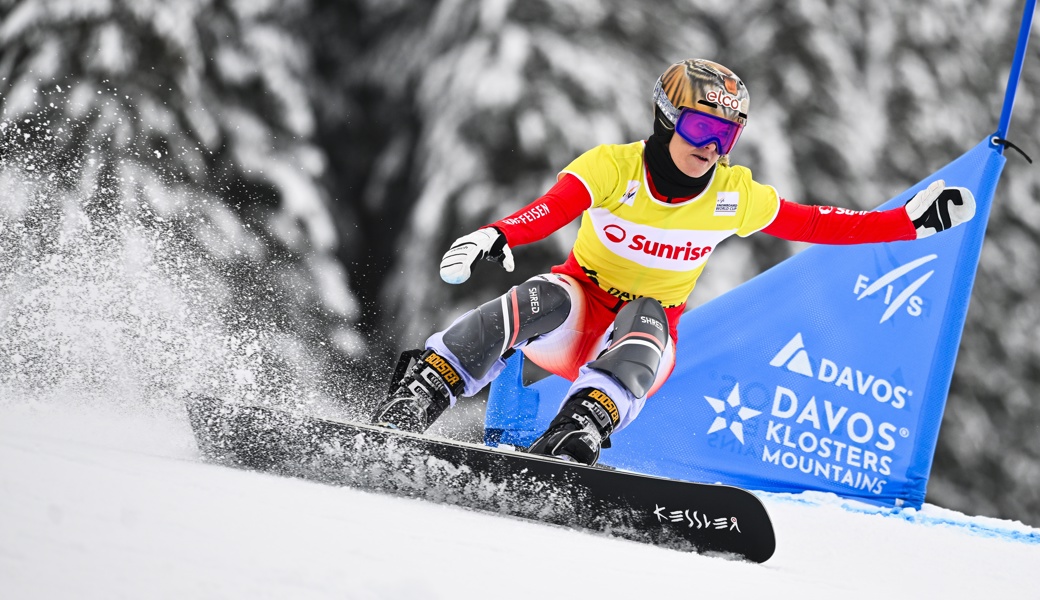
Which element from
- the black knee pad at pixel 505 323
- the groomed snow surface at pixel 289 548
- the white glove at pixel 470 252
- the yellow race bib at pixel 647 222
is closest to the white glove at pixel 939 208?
the yellow race bib at pixel 647 222

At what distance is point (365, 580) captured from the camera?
3.40 ft

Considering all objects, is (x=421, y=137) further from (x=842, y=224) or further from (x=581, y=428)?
(x=581, y=428)

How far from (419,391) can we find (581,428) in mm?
407

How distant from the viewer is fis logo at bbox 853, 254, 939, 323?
2924 mm

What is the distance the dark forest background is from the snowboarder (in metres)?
1.97

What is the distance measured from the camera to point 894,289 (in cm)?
293

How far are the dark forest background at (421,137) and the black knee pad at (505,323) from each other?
6.45ft

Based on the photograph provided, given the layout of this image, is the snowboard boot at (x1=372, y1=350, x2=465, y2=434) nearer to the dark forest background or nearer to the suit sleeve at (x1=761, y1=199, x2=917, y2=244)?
the suit sleeve at (x1=761, y1=199, x2=917, y2=244)

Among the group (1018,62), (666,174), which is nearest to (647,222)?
(666,174)

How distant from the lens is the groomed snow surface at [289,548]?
95 centimetres

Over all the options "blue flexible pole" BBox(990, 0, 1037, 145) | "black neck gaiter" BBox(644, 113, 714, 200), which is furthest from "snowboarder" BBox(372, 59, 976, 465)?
"blue flexible pole" BBox(990, 0, 1037, 145)

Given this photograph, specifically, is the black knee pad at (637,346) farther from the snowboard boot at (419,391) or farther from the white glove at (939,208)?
the white glove at (939,208)

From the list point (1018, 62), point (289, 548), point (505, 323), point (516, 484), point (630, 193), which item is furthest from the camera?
point (1018, 62)

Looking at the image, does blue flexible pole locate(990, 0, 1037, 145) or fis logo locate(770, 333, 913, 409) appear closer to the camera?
blue flexible pole locate(990, 0, 1037, 145)
